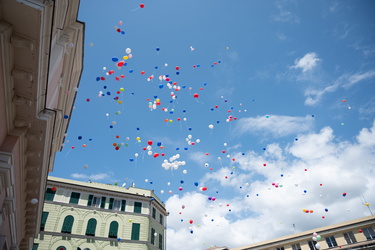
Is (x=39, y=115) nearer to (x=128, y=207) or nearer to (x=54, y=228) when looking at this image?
(x=54, y=228)

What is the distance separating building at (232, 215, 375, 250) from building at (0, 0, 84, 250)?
2645 cm

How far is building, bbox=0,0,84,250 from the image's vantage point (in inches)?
172

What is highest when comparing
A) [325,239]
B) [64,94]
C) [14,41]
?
[64,94]

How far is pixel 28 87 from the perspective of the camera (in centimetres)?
541

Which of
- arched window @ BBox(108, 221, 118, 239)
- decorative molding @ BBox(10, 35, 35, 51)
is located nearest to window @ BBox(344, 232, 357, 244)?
arched window @ BBox(108, 221, 118, 239)

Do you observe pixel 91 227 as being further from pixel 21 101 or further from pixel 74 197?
pixel 21 101

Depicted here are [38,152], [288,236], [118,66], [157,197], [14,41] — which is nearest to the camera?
[14,41]

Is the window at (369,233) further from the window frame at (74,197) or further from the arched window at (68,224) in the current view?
the window frame at (74,197)

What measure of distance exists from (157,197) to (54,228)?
11.5 m

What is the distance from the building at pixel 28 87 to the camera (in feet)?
14.3

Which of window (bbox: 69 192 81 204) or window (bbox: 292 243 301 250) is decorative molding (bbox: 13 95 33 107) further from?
window (bbox: 292 243 301 250)

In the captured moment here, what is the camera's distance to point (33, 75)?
515cm

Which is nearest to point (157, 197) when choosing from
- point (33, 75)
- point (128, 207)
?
point (128, 207)

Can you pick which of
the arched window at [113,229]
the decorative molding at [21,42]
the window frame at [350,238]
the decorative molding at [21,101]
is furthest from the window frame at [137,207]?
the window frame at [350,238]
